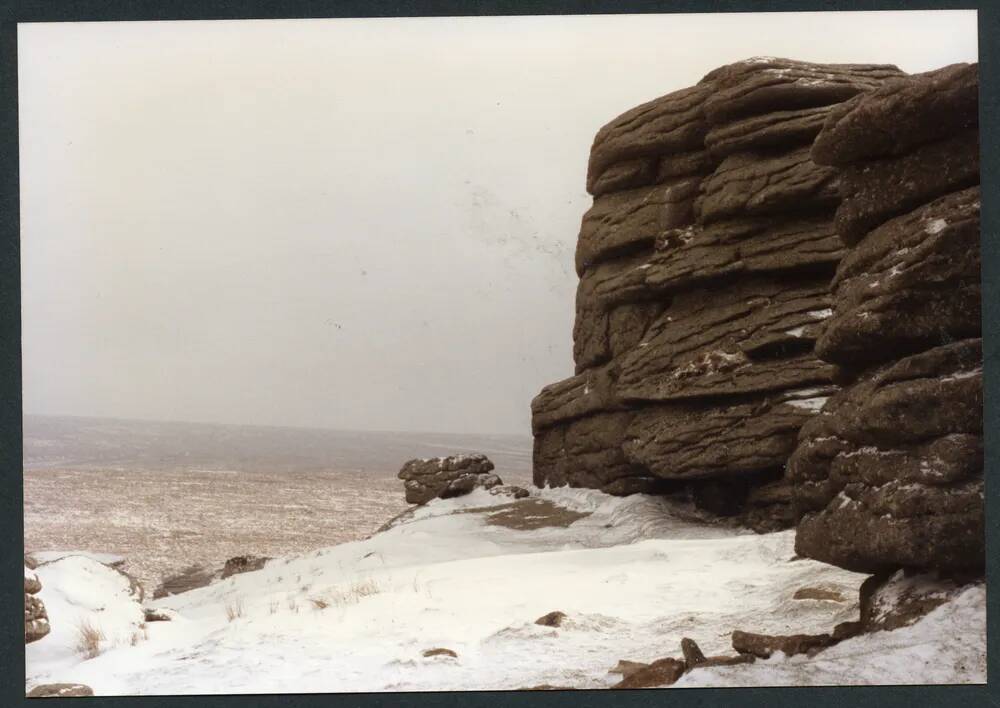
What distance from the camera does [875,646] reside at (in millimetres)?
8000

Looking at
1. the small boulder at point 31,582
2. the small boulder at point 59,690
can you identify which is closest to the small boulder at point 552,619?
the small boulder at point 59,690

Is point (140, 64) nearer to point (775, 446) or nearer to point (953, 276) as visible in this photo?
point (953, 276)

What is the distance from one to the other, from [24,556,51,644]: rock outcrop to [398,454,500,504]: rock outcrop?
393 inches

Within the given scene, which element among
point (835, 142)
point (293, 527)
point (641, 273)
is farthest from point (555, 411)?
point (835, 142)

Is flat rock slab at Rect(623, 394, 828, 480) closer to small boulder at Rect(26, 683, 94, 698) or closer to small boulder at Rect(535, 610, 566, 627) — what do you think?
small boulder at Rect(535, 610, 566, 627)

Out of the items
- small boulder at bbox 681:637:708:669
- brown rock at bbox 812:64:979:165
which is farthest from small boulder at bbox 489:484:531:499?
brown rock at bbox 812:64:979:165

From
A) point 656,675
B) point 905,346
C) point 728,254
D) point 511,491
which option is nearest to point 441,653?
point 656,675

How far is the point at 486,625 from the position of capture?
9.52 metres

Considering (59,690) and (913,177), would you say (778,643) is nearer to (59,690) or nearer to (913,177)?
(913,177)

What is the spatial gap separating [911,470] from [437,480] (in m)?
12.8

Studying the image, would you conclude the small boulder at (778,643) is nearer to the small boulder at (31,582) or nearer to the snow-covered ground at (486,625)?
the snow-covered ground at (486,625)

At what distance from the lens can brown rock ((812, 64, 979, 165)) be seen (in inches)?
328

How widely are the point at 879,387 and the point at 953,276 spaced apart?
3.96ft

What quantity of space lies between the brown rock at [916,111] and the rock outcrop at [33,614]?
9787 mm
